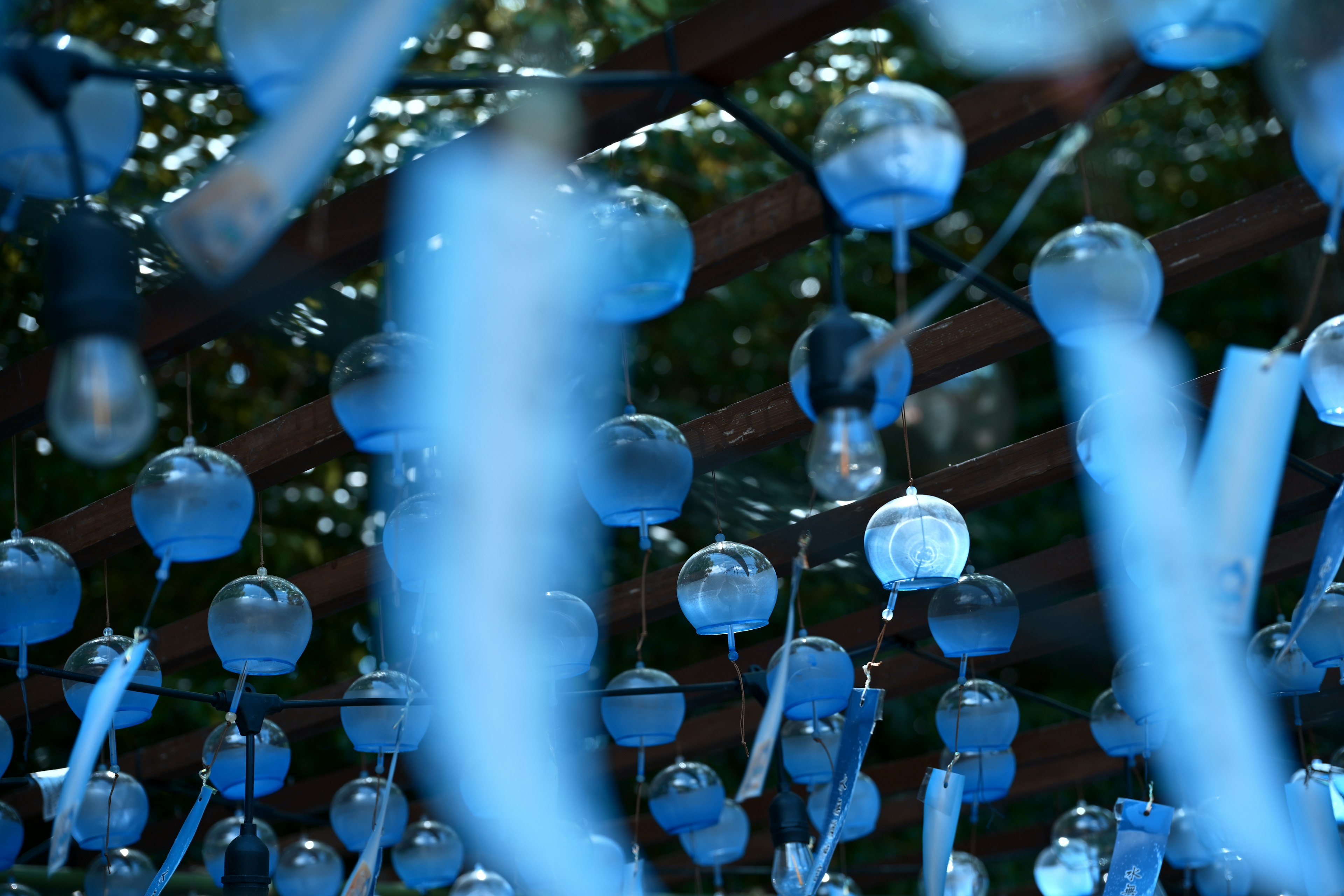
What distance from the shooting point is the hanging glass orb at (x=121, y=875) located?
5.25 m

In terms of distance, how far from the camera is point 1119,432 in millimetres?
3260

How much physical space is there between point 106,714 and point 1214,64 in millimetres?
2146

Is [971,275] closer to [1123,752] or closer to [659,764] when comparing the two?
[1123,752]

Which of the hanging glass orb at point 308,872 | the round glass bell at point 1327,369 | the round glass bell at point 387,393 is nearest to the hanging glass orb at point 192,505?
Answer: the round glass bell at point 387,393

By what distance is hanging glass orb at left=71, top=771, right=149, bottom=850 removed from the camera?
4891mm

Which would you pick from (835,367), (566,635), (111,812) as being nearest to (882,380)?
(835,367)

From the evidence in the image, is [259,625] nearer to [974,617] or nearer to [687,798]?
[687,798]

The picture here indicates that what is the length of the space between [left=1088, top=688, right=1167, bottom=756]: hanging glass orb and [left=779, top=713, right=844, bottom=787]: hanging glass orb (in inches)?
32.4

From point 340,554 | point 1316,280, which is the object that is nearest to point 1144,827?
point 1316,280

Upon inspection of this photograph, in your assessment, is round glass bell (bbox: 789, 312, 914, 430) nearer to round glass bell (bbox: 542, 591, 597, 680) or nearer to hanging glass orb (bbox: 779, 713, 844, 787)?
round glass bell (bbox: 542, 591, 597, 680)

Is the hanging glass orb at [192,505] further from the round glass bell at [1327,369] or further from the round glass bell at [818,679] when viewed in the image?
the round glass bell at [1327,369]

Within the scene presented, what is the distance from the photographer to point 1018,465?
15.7 feet

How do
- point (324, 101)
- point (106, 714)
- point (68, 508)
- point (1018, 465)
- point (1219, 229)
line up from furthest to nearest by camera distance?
point (68, 508) → point (1018, 465) → point (1219, 229) → point (106, 714) → point (324, 101)

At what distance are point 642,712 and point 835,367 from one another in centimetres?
247
